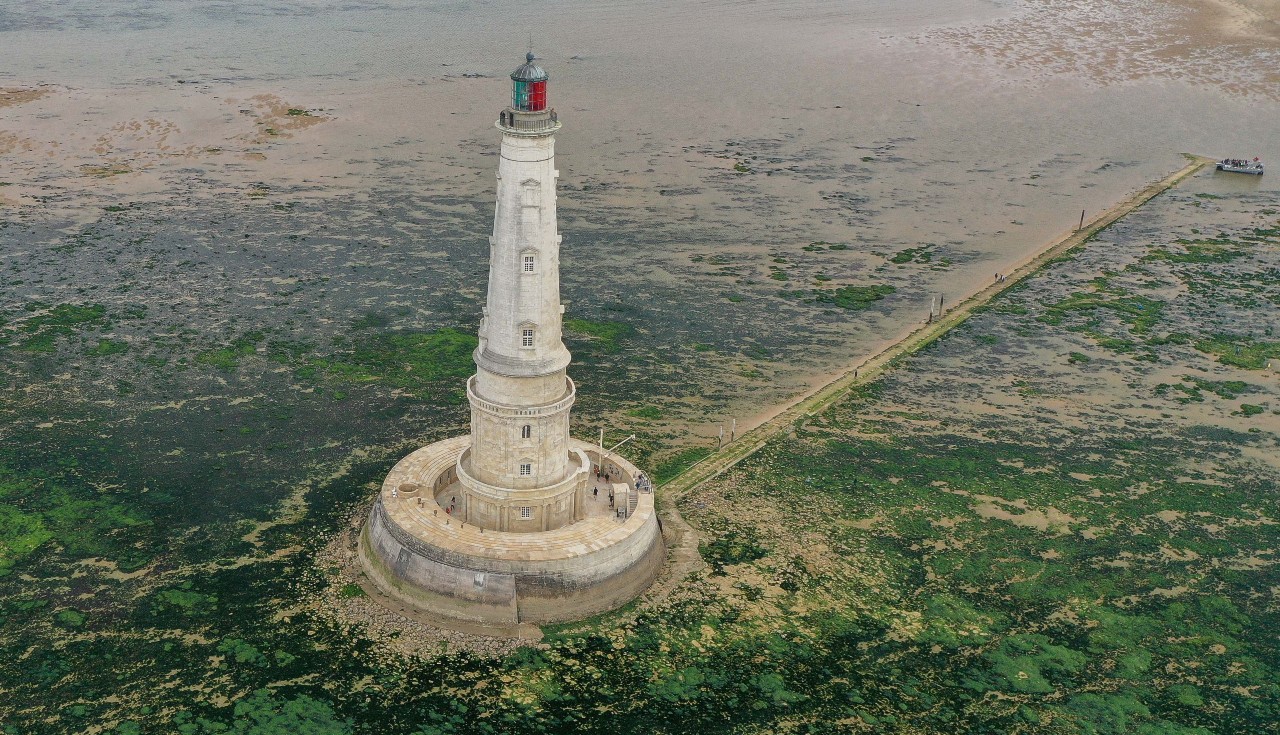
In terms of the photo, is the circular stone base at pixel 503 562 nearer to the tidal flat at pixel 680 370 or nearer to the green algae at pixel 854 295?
the tidal flat at pixel 680 370

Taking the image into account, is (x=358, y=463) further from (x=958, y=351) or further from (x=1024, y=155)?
(x=1024, y=155)

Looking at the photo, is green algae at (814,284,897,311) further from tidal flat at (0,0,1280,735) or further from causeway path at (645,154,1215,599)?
causeway path at (645,154,1215,599)

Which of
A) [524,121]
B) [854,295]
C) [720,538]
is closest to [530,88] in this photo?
[524,121]

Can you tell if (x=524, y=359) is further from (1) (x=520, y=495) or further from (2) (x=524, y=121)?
(2) (x=524, y=121)

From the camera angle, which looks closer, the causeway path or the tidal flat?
the tidal flat

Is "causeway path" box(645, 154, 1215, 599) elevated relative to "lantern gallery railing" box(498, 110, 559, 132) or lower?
lower

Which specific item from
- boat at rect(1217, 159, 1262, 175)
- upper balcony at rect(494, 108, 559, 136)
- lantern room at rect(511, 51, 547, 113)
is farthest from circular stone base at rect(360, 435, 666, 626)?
boat at rect(1217, 159, 1262, 175)

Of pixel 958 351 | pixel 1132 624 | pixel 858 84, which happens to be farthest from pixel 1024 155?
pixel 1132 624
